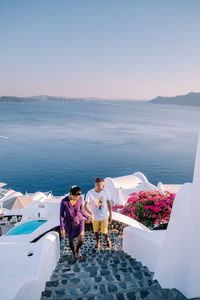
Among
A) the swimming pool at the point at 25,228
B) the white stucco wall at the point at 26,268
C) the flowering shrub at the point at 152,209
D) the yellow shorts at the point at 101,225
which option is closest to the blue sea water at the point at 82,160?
the swimming pool at the point at 25,228

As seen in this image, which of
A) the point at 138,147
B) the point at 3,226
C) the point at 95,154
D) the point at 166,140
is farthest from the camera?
the point at 166,140

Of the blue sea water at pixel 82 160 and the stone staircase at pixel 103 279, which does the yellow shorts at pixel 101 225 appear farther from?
the blue sea water at pixel 82 160

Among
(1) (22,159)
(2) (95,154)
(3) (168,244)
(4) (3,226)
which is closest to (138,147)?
(2) (95,154)

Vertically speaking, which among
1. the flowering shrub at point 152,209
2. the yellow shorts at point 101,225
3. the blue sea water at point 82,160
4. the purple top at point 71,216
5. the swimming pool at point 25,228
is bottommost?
the blue sea water at point 82,160

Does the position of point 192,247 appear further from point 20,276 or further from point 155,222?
point 155,222

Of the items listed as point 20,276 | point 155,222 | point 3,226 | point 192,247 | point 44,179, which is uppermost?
point 192,247

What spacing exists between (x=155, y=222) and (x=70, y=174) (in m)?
36.5

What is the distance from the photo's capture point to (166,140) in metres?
74.8

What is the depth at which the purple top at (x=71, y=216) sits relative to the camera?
14.8ft

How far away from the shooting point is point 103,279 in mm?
3908

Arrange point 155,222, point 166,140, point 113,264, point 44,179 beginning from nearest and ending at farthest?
point 113,264 → point 155,222 → point 44,179 → point 166,140

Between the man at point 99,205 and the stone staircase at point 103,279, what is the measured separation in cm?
71

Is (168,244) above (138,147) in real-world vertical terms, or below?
above

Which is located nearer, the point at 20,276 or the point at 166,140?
the point at 20,276
